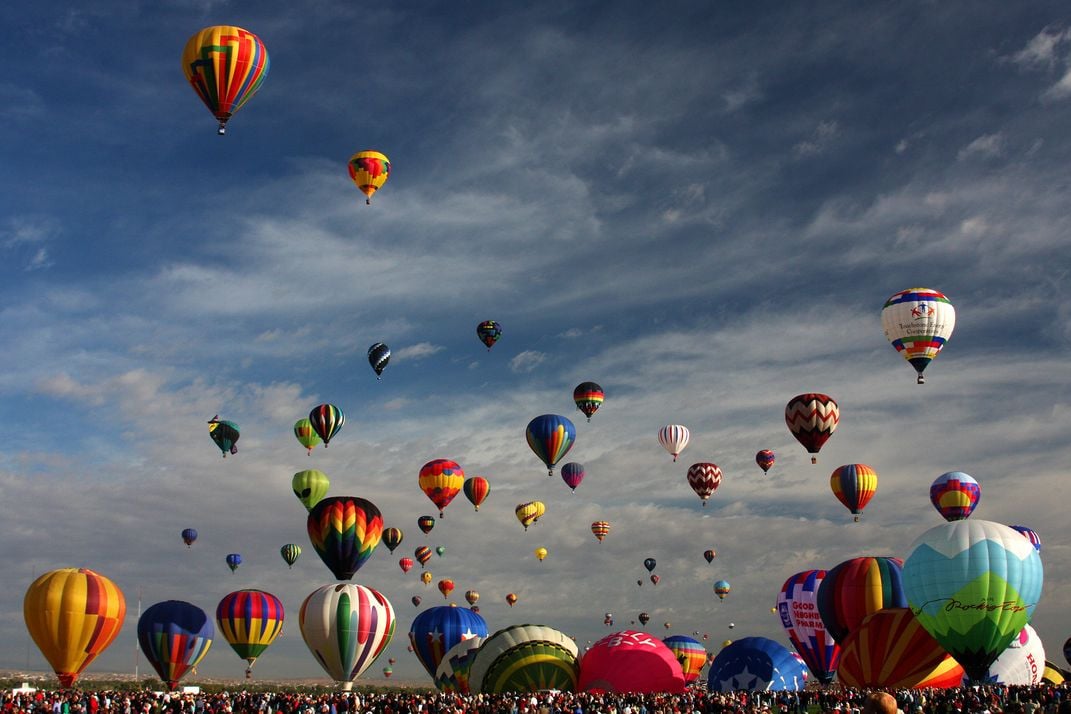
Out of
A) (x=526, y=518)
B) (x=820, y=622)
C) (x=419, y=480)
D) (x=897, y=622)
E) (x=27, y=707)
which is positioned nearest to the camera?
(x=27, y=707)

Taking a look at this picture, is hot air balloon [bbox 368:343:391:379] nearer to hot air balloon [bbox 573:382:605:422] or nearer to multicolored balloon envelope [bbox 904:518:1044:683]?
hot air balloon [bbox 573:382:605:422]

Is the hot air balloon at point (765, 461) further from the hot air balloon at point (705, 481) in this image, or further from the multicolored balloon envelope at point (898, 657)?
the multicolored balloon envelope at point (898, 657)

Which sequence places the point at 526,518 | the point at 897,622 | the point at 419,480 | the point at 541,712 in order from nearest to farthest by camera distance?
the point at 541,712, the point at 897,622, the point at 419,480, the point at 526,518

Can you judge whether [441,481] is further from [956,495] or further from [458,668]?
[956,495]

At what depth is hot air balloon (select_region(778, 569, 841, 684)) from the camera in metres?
40.4

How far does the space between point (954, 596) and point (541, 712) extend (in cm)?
1426

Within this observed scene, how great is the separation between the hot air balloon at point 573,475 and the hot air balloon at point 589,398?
929 cm

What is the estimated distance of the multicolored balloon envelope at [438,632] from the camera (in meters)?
46.8

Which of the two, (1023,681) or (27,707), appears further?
(1023,681)

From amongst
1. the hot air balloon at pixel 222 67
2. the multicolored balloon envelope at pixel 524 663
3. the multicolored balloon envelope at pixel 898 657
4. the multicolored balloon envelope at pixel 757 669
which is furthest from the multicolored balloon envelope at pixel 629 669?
the hot air balloon at pixel 222 67

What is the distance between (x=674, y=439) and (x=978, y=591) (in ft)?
102

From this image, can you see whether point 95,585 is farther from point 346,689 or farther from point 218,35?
point 218,35


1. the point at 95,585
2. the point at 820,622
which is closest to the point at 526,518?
the point at 820,622

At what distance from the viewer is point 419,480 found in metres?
56.1
